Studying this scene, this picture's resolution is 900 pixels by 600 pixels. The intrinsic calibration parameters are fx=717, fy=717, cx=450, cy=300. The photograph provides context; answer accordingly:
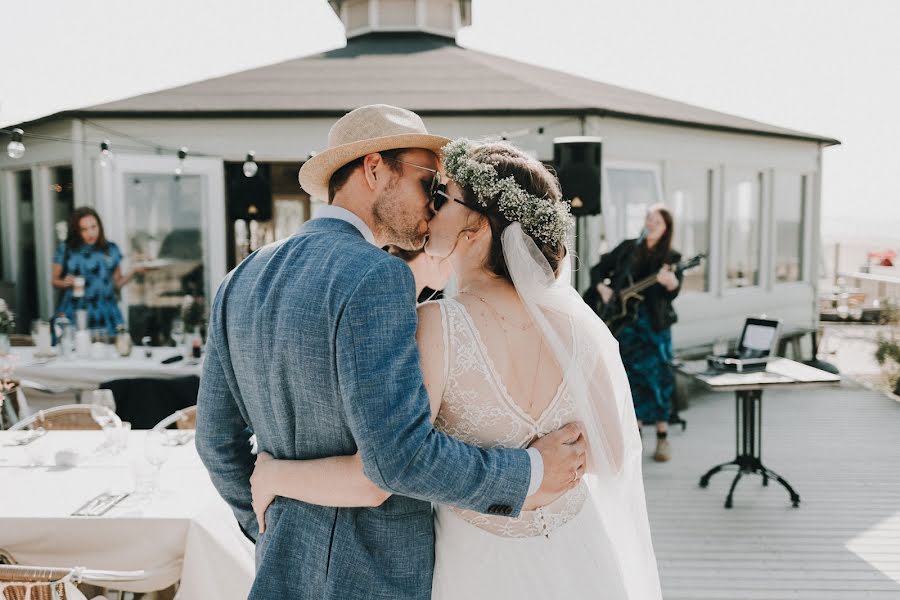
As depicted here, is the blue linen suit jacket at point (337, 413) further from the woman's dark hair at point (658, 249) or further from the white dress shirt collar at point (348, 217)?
the woman's dark hair at point (658, 249)

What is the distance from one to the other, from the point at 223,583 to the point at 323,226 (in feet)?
5.87

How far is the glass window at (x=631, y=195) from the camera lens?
8.52 meters

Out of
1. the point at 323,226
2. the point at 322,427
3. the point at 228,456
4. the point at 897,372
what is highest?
the point at 323,226

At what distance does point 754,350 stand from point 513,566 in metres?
4.37

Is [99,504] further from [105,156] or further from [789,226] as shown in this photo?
[789,226]

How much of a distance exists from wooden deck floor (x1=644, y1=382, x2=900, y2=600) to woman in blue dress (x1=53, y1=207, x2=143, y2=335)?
5.49 meters

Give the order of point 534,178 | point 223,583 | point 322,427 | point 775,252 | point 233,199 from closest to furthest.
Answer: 1. point 322,427
2. point 534,178
3. point 223,583
4. point 233,199
5. point 775,252

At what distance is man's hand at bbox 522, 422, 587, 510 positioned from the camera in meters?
1.67

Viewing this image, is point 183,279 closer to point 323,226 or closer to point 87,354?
point 87,354

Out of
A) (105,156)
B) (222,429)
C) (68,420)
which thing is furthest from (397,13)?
(222,429)

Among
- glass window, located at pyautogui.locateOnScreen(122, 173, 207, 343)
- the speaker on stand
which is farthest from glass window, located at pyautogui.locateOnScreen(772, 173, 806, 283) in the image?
glass window, located at pyautogui.locateOnScreen(122, 173, 207, 343)

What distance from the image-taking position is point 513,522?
1836mm

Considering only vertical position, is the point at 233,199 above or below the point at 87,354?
above

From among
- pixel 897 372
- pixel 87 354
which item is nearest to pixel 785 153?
pixel 897 372
